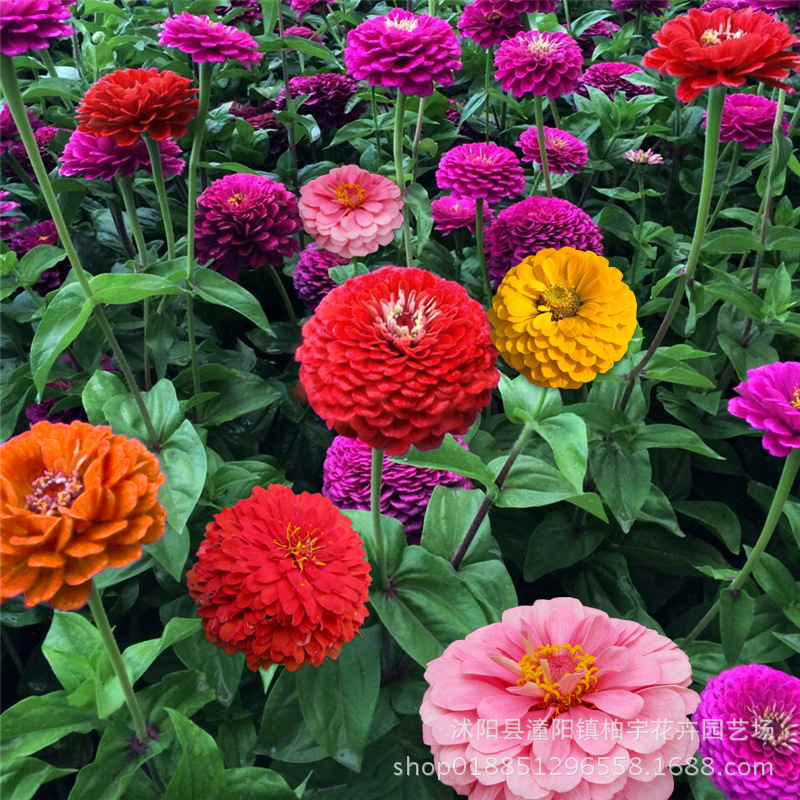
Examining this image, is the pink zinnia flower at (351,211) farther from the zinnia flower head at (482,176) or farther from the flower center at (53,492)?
the flower center at (53,492)

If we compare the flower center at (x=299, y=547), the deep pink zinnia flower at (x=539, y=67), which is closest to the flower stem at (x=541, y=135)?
the deep pink zinnia flower at (x=539, y=67)

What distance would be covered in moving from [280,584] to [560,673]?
0.25 meters

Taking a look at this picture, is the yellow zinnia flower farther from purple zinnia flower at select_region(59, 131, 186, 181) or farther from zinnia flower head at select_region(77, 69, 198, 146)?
purple zinnia flower at select_region(59, 131, 186, 181)

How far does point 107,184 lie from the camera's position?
A: 1.18 metres

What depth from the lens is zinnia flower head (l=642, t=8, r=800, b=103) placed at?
0.69 meters

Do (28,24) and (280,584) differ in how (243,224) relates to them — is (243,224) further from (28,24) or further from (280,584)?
(280,584)

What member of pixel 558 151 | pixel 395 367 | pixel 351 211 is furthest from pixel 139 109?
pixel 558 151

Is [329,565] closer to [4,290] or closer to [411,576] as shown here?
[411,576]

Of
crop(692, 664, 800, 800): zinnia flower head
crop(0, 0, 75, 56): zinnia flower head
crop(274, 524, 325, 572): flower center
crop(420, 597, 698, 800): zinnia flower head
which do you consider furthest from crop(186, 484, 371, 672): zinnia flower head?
crop(0, 0, 75, 56): zinnia flower head

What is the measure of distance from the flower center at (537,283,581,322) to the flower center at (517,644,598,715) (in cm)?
29

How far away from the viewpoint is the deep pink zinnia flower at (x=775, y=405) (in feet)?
2.26

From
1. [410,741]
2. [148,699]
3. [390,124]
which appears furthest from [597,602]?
[390,124]

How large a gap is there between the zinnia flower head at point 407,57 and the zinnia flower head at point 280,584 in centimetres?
62

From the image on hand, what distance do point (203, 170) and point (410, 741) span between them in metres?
1.07
